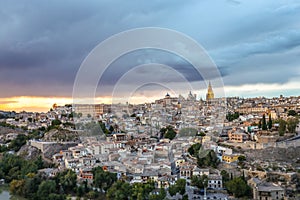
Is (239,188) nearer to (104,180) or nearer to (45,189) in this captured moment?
(104,180)

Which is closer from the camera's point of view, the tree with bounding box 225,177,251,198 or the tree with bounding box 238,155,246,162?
the tree with bounding box 225,177,251,198

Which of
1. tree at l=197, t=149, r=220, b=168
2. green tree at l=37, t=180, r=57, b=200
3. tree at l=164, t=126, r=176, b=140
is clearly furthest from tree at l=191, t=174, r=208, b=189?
tree at l=164, t=126, r=176, b=140

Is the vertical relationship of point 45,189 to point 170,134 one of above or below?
below

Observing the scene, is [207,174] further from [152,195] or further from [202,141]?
[202,141]

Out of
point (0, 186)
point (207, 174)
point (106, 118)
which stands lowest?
point (0, 186)

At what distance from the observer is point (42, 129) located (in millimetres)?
14891

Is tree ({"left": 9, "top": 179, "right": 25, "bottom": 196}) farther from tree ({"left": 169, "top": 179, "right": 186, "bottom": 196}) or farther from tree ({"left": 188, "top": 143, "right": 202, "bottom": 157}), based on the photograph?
tree ({"left": 188, "top": 143, "right": 202, "bottom": 157})

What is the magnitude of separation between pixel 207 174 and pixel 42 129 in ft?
31.2

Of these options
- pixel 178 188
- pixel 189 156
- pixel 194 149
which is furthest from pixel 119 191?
pixel 194 149

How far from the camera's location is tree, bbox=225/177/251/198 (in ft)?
20.9

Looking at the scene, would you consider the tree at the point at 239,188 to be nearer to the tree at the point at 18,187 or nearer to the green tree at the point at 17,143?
the tree at the point at 18,187

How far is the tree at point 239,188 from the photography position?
6.38 metres

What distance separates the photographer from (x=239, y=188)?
6383 mm

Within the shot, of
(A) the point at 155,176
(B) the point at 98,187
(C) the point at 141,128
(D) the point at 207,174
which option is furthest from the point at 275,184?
(C) the point at 141,128
